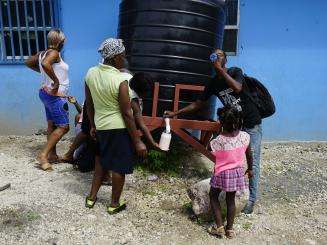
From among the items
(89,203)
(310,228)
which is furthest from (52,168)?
(310,228)

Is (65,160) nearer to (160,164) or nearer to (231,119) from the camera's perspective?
(160,164)

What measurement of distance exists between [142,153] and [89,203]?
74 centimetres

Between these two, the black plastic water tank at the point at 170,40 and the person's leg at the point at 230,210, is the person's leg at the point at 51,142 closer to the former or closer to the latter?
the black plastic water tank at the point at 170,40

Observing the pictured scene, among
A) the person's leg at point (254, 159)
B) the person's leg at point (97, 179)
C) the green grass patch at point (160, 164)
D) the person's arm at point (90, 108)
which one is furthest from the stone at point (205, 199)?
the person's arm at point (90, 108)

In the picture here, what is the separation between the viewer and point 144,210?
3910 millimetres

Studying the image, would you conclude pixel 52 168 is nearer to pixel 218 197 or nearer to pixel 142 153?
pixel 142 153

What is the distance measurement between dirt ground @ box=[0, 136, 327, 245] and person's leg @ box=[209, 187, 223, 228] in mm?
156

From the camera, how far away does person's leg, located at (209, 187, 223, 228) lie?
3.50 metres

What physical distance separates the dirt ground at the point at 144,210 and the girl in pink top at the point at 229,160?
0.81 ft

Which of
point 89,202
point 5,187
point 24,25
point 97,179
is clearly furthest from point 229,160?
point 24,25

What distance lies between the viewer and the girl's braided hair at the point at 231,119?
3363 millimetres

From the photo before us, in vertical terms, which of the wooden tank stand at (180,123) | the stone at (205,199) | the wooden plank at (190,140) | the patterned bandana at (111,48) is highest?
the patterned bandana at (111,48)

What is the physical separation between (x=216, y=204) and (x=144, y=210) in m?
0.74

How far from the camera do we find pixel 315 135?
618 cm
